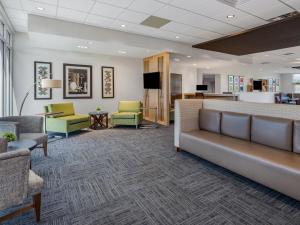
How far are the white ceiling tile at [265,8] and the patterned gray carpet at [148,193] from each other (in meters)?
3.21

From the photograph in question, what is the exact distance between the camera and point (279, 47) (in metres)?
6.86

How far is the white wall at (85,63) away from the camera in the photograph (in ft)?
19.6

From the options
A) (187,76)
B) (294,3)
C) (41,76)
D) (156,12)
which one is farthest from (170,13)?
(187,76)

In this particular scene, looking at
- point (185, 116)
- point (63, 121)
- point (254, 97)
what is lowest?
point (63, 121)

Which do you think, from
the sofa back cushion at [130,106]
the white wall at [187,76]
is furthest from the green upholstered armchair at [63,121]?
the white wall at [187,76]

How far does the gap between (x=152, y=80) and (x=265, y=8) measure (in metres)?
4.17

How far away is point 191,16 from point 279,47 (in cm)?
444

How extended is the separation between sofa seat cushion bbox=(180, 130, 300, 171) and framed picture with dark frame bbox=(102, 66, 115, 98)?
485cm

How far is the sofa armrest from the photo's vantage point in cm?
371

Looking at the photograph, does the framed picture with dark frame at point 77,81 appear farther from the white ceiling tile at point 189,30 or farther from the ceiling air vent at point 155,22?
the white ceiling tile at point 189,30

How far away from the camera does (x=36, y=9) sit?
4.02 metres

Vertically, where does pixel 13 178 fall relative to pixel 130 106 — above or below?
below

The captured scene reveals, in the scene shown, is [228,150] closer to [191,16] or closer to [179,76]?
[191,16]

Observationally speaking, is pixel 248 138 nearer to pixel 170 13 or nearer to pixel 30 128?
pixel 170 13
